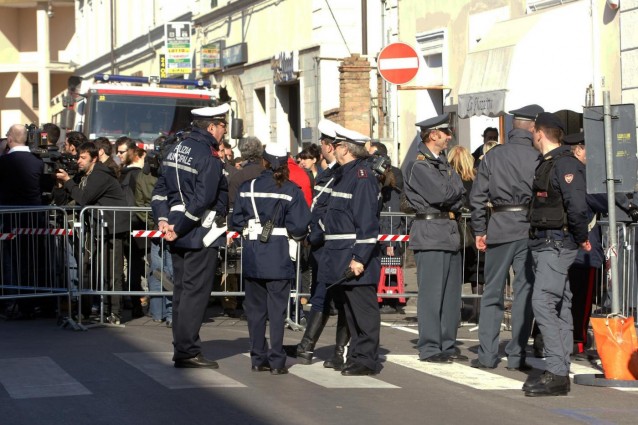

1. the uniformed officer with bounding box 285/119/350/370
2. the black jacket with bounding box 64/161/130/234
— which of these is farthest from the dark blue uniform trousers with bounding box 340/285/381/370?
the black jacket with bounding box 64/161/130/234

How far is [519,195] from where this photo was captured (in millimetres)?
11586

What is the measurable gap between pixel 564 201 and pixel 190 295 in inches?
123

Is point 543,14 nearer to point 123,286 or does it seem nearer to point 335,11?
point 123,286

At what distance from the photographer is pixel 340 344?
1171 centimetres

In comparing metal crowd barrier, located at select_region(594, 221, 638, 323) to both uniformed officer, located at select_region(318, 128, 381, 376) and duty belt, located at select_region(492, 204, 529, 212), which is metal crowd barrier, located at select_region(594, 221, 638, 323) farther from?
uniformed officer, located at select_region(318, 128, 381, 376)

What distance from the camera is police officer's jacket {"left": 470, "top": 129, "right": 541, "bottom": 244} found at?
37.9ft

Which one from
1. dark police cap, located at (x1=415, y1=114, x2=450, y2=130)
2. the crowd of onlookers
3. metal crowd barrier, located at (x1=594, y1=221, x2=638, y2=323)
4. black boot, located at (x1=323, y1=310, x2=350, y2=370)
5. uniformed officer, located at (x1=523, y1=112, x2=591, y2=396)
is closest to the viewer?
uniformed officer, located at (x1=523, y1=112, x2=591, y2=396)

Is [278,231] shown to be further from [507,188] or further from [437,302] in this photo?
[507,188]

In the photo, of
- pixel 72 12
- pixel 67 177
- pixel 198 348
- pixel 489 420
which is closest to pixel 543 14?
pixel 67 177

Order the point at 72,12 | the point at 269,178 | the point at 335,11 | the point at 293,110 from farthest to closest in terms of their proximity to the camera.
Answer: the point at 72,12 → the point at 293,110 → the point at 335,11 → the point at 269,178

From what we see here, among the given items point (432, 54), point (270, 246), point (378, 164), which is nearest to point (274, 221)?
point (270, 246)

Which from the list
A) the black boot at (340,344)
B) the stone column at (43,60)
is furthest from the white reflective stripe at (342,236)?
the stone column at (43,60)

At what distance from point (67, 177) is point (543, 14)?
28.0 feet

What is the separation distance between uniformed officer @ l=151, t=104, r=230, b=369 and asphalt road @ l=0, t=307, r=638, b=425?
373 mm
